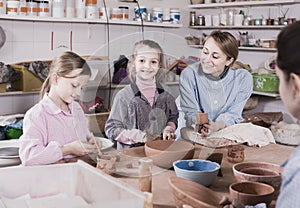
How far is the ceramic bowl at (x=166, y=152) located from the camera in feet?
5.72

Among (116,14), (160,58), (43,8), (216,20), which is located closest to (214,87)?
(160,58)

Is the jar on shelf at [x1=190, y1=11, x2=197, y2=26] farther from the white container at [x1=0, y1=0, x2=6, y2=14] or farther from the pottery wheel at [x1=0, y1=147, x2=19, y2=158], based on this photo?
the pottery wheel at [x1=0, y1=147, x2=19, y2=158]

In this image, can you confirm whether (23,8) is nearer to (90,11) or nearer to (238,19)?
(90,11)

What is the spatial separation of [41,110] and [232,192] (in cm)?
111

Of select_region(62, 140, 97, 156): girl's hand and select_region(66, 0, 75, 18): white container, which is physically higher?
select_region(66, 0, 75, 18): white container

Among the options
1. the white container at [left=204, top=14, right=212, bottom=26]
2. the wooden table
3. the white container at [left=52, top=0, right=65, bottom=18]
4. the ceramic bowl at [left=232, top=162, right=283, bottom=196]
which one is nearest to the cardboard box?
the wooden table

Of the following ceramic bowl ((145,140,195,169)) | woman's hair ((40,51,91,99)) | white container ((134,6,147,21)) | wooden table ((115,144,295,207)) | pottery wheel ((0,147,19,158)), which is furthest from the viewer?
white container ((134,6,147,21))

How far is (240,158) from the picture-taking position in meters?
1.91

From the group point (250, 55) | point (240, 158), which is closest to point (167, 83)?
point (240, 158)

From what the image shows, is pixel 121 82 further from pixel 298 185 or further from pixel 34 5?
pixel 34 5

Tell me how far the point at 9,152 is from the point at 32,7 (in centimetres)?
144

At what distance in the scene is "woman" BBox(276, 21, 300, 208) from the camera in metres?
1.00

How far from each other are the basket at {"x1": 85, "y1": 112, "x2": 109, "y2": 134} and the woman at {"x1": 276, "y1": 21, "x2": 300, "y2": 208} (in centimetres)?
97

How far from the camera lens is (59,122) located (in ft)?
7.13
